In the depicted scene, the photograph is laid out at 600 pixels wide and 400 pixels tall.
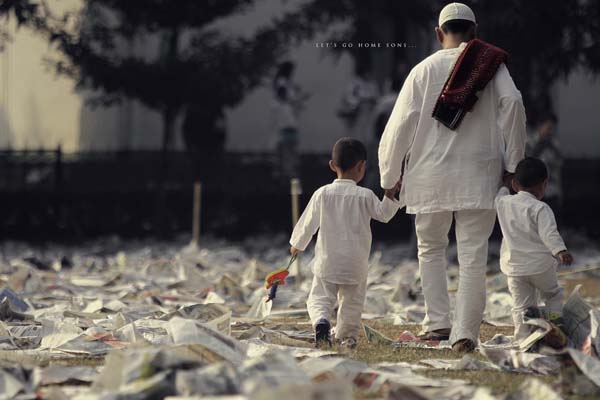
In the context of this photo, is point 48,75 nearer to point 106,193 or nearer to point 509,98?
point 106,193

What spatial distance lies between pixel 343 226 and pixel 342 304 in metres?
0.36

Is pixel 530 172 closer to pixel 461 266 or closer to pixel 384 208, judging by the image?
pixel 461 266

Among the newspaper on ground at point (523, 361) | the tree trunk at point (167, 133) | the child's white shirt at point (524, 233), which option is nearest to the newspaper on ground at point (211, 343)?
the newspaper on ground at point (523, 361)

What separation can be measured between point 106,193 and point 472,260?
13.0m

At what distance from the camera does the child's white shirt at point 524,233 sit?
6.02 meters

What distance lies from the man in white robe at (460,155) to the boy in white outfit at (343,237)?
0.13 meters

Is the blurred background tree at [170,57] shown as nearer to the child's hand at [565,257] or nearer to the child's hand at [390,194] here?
the child's hand at [390,194]

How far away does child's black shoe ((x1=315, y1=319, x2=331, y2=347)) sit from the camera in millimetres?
6070

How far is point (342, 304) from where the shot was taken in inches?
246

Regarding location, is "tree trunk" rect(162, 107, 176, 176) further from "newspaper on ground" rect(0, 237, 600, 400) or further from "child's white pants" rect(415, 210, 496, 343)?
"child's white pants" rect(415, 210, 496, 343)

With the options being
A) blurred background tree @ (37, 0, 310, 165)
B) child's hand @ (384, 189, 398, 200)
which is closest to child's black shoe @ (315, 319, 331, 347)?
child's hand @ (384, 189, 398, 200)

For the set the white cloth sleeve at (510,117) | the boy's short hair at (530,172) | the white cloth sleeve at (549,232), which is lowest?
the white cloth sleeve at (549,232)

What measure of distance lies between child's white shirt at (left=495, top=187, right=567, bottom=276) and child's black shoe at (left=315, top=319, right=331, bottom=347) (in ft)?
2.80

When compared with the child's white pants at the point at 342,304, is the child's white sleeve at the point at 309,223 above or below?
above
